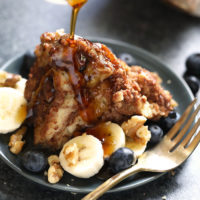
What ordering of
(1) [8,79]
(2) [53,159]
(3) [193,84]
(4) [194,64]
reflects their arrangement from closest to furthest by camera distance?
(2) [53,159] → (1) [8,79] → (3) [193,84] → (4) [194,64]

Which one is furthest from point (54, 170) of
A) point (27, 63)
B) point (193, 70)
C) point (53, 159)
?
point (193, 70)

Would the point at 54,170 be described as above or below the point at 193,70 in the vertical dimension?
below

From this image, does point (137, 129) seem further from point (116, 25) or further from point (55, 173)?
point (116, 25)

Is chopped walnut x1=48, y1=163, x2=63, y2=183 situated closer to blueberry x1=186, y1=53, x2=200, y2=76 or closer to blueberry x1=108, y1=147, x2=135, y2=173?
blueberry x1=108, y1=147, x2=135, y2=173

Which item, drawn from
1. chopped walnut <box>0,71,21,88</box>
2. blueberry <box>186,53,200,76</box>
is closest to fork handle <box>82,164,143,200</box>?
chopped walnut <box>0,71,21,88</box>

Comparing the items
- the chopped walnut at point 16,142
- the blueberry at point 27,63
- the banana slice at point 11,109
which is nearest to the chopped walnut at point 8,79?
the banana slice at point 11,109

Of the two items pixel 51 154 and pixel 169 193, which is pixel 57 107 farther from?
pixel 169 193

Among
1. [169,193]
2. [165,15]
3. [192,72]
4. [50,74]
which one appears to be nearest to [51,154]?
[50,74]

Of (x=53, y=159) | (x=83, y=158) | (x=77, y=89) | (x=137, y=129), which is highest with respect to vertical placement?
(x=77, y=89)
